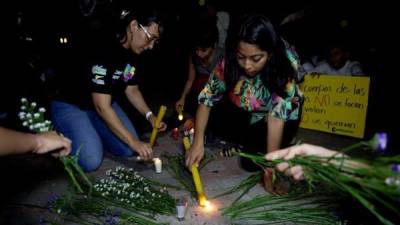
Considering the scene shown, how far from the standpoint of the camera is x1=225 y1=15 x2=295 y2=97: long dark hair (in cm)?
262

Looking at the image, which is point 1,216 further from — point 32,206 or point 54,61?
point 54,61

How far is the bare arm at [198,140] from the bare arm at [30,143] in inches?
45.8

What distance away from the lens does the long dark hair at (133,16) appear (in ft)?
9.99

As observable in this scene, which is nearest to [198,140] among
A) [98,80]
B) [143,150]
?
[143,150]

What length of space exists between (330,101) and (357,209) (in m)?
2.74

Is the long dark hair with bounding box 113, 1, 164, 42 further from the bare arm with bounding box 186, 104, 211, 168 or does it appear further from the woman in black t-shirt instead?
the bare arm with bounding box 186, 104, 211, 168

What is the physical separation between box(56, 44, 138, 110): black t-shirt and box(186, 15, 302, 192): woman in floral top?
2.82 feet

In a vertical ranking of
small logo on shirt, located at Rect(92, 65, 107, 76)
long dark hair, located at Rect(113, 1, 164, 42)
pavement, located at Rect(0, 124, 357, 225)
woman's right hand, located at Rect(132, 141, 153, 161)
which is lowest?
pavement, located at Rect(0, 124, 357, 225)

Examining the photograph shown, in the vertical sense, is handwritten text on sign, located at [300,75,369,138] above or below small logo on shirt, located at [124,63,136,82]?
below

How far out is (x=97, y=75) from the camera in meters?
3.11

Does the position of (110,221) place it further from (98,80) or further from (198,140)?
(98,80)

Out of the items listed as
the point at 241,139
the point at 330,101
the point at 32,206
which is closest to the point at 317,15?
the point at 330,101

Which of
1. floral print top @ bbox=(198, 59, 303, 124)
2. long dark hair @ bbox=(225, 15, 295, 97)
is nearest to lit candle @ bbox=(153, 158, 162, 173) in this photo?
floral print top @ bbox=(198, 59, 303, 124)

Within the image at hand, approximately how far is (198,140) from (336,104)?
2.72 m
